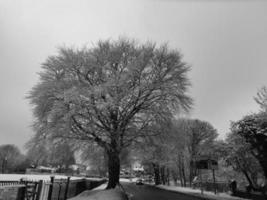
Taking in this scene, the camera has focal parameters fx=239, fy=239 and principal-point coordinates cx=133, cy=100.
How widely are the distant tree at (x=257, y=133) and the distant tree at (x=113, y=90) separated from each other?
5329 millimetres

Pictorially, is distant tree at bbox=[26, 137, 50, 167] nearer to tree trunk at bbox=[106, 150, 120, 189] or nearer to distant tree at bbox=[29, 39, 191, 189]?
distant tree at bbox=[29, 39, 191, 189]

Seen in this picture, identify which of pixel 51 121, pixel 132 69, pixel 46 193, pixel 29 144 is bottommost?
pixel 46 193

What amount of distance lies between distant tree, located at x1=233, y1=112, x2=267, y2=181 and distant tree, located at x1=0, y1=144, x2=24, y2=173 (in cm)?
7809

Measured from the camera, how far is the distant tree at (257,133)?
17203 millimetres

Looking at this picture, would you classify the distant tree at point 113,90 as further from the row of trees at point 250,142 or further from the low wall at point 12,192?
the low wall at point 12,192

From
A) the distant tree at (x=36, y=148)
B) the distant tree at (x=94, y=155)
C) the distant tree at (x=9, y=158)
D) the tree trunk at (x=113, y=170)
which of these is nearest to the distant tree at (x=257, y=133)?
the tree trunk at (x=113, y=170)

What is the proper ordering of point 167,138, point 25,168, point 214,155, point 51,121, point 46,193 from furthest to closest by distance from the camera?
1. point 25,168
2. point 214,155
3. point 167,138
4. point 51,121
5. point 46,193

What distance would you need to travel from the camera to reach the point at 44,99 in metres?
19.9

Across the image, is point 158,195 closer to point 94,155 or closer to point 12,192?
point 94,155

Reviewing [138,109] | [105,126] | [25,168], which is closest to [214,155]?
[138,109]

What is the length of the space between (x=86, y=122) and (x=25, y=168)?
70.5 meters

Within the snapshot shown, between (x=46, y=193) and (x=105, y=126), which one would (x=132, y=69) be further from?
(x=46, y=193)

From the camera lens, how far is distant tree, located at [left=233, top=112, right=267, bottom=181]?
56.4 ft

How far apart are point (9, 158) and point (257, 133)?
84.9 m
